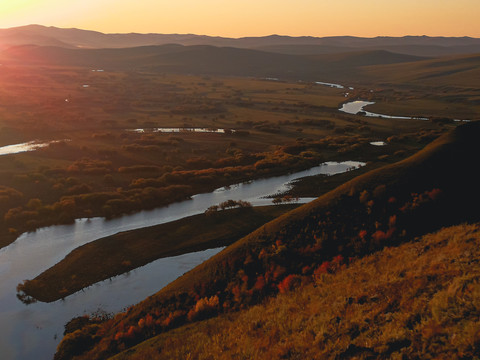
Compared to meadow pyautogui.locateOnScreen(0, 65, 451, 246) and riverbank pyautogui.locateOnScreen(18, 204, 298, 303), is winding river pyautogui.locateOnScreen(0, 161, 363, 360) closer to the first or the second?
riverbank pyautogui.locateOnScreen(18, 204, 298, 303)

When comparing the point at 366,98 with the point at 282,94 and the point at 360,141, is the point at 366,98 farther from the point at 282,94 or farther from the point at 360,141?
the point at 360,141

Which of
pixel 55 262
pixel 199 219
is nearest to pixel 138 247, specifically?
pixel 55 262

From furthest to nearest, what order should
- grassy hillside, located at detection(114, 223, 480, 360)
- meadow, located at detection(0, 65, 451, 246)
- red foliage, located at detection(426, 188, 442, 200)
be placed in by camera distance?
meadow, located at detection(0, 65, 451, 246) → red foliage, located at detection(426, 188, 442, 200) → grassy hillside, located at detection(114, 223, 480, 360)

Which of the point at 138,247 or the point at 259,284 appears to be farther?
the point at 138,247

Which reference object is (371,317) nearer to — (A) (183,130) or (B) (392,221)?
(B) (392,221)

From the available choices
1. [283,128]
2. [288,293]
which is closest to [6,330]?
[288,293]

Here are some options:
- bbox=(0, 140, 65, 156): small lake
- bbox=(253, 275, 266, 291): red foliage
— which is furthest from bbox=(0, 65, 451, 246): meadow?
bbox=(253, 275, 266, 291): red foliage

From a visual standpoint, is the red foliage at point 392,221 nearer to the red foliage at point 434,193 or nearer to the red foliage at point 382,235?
the red foliage at point 382,235
